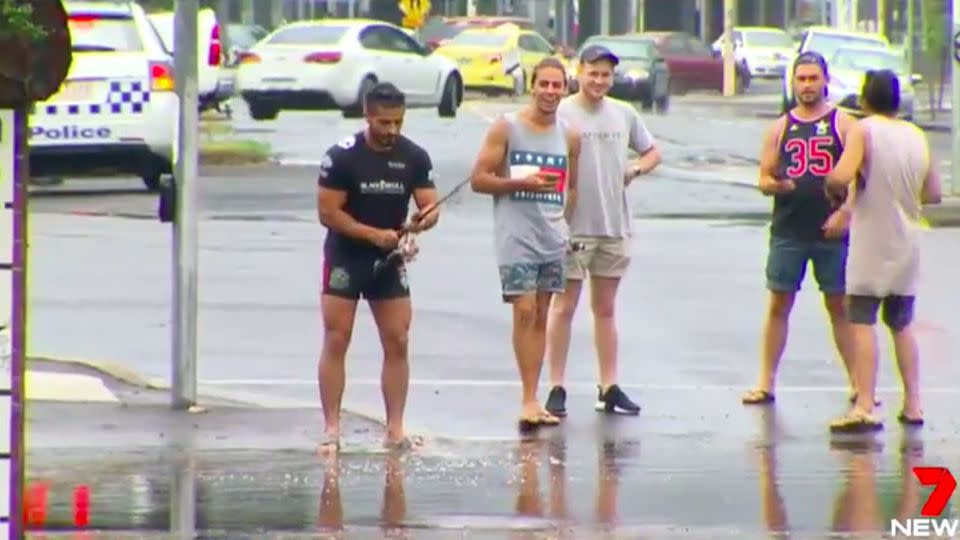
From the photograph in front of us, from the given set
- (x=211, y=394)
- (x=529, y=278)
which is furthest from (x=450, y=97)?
(x=529, y=278)

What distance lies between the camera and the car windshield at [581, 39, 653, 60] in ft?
165

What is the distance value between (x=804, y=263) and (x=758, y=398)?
2.45ft

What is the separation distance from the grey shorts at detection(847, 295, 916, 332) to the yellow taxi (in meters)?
41.3

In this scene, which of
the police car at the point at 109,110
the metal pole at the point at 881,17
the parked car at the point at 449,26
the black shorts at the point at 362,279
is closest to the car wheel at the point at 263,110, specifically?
the police car at the point at 109,110

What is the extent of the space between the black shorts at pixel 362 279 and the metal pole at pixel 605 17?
241 feet

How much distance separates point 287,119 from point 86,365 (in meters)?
29.1

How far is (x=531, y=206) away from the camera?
11.7 m

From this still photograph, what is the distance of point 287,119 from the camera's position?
42219 mm

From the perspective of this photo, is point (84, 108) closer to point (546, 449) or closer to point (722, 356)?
point (722, 356)

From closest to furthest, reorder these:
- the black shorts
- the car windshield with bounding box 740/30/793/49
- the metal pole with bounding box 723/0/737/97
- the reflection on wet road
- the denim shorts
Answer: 1. the reflection on wet road
2. the black shorts
3. the denim shorts
4. the metal pole with bounding box 723/0/737/97
5. the car windshield with bounding box 740/30/793/49

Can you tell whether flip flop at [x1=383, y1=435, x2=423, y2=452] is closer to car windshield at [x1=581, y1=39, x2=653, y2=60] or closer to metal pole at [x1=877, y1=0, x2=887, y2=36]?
car windshield at [x1=581, y1=39, x2=653, y2=60]

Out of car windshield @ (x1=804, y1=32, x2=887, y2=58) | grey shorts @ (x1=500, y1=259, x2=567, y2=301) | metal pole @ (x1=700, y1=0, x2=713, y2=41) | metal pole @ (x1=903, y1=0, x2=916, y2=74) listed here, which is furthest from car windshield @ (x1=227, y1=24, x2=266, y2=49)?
grey shorts @ (x1=500, y1=259, x2=567, y2=301)

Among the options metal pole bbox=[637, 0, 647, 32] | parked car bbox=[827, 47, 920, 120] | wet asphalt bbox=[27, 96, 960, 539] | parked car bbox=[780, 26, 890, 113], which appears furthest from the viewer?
metal pole bbox=[637, 0, 647, 32]

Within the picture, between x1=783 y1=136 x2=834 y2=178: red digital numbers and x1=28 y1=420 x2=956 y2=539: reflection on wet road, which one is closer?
x1=28 y1=420 x2=956 y2=539: reflection on wet road
